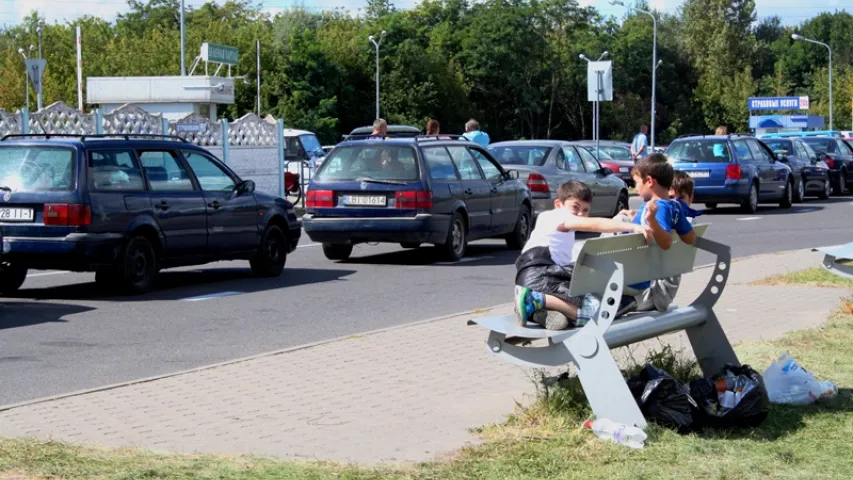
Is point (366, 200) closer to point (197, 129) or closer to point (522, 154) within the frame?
point (522, 154)

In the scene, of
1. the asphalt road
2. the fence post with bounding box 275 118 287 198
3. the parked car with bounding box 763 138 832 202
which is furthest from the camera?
the parked car with bounding box 763 138 832 202

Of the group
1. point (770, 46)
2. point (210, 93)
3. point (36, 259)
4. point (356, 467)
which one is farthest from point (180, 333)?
point (770, 46)

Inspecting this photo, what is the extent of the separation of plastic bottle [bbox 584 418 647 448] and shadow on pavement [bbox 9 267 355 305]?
771cm

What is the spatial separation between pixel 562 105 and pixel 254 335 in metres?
90.8

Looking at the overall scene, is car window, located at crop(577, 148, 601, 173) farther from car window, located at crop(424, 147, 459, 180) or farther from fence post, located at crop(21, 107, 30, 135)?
fence post, located at crop(21, 107, 30, 135)

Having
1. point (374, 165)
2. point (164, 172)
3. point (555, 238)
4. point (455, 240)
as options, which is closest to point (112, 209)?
point (164, 172)

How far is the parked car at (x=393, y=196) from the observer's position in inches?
656

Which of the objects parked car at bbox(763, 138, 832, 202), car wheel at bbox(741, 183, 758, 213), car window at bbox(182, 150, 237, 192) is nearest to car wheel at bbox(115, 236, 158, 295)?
car window at bbox(182, 150, 237, 192)

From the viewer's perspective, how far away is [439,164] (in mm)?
17297

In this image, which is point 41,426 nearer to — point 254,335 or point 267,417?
point 267,417

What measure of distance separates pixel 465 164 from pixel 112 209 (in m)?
6.23

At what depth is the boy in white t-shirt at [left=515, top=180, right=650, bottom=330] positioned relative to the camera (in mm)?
7109

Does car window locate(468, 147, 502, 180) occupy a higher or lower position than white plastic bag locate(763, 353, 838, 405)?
higher

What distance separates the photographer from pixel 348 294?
45.2 ft
